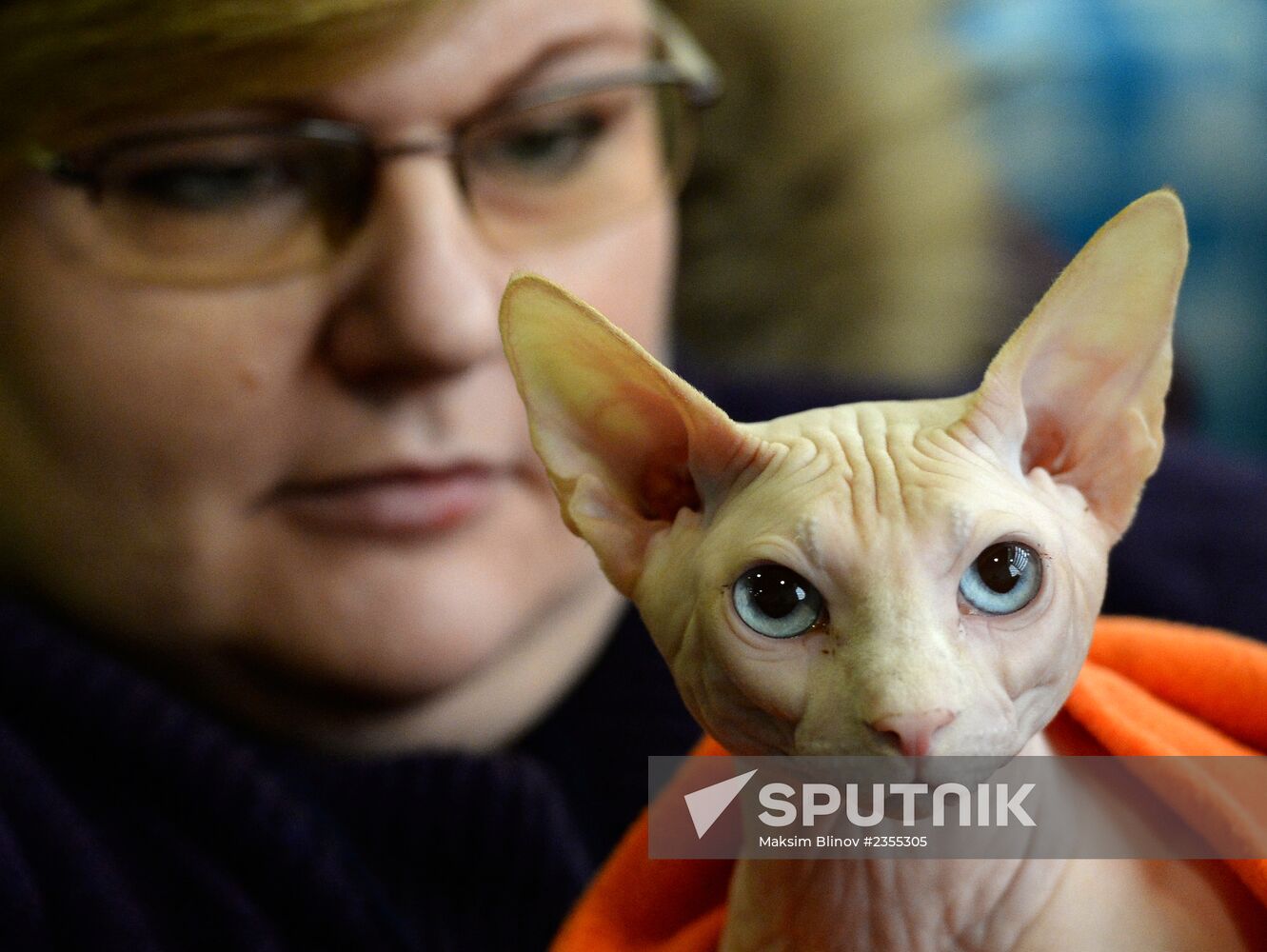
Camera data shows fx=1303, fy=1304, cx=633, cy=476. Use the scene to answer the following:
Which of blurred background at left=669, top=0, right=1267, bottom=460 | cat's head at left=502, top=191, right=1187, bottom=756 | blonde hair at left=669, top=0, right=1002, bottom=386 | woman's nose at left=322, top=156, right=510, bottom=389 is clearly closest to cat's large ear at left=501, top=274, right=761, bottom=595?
cat's head at left=502, top=191, right=1187, bottom=756

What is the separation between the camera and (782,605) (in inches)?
11.4

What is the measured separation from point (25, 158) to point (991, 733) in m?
0.64

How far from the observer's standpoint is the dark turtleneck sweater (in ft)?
2.39

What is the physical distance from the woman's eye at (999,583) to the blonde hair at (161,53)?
51 cm

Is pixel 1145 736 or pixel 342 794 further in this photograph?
pixel 342 794

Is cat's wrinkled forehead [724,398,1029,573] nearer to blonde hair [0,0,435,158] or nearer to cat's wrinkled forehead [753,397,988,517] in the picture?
cat's wrinkled forehead [753,397,988,517]

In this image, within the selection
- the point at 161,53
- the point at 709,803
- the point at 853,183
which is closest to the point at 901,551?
the point at 709,803

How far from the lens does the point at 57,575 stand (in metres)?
0.80

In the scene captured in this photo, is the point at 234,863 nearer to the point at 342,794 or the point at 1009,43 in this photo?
the point at 342,794

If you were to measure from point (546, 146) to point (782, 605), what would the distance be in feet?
1.93

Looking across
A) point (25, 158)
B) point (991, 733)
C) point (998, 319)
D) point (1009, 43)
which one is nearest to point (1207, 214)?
point (1009, 43)

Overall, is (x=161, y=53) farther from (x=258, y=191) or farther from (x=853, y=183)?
(x=853, y=183)

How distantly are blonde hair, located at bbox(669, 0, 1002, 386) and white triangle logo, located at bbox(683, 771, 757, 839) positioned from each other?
0.99 meters

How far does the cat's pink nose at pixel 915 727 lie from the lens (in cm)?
26
